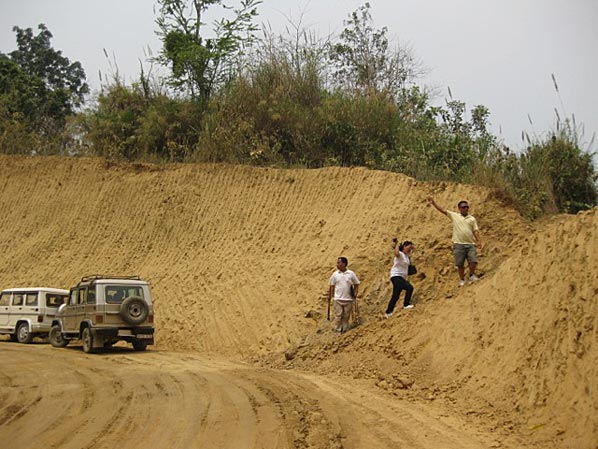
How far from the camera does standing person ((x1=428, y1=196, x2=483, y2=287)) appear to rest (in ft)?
53.9

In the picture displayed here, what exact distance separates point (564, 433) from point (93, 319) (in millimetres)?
12162

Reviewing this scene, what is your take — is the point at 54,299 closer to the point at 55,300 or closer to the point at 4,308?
the point at 55,300

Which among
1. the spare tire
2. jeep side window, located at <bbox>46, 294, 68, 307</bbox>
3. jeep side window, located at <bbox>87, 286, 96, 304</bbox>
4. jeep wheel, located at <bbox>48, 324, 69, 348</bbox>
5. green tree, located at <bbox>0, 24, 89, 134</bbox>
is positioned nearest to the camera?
the spare tire

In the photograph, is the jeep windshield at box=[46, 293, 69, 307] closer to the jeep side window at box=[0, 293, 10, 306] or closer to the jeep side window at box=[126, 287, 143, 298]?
the jeep side window at box=[0, 293, 10, 306]

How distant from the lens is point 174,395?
12047 mm

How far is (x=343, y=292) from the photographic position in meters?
16.7

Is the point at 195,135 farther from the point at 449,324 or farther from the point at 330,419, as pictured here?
the point at 330,419

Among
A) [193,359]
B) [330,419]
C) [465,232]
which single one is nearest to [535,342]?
[330,419]

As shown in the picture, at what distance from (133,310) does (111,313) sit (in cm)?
56

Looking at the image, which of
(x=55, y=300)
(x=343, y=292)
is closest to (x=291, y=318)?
(x=343, y=292)

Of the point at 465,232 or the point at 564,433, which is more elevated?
the point at 465,232

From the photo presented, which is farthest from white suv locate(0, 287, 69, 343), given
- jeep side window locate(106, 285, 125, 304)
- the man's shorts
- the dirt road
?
the man's shorts

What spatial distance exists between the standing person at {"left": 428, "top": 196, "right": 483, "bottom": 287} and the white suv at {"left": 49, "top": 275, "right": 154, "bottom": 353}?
24.8ft

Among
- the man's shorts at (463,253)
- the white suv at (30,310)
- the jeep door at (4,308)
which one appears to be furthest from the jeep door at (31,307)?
the man's shorts at (463,253)
